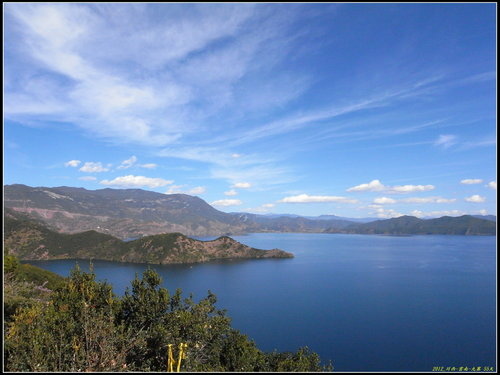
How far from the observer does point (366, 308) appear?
9138 centimetres

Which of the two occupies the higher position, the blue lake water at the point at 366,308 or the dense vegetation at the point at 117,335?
the dense vegetation at the point at 117,335

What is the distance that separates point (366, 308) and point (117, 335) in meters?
91.8

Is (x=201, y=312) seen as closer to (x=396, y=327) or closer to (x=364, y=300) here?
(x=396, y=327)

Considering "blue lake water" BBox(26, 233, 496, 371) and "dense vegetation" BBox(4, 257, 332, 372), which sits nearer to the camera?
"dense vegetation" BBox(4, 257, 332, 372)

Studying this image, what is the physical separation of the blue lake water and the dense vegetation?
2645cm

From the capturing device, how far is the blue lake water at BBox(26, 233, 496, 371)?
61094mm

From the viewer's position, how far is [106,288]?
67.5 ft

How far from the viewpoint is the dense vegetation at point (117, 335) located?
1319 centimetres

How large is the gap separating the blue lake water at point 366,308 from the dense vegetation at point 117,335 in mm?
26452

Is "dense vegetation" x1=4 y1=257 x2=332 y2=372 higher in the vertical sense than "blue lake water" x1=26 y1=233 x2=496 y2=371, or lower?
higher

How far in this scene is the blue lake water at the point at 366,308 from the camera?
61094mm

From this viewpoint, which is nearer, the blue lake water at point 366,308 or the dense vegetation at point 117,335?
the dense vegetation at point 117,335

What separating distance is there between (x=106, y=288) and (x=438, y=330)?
8061cm

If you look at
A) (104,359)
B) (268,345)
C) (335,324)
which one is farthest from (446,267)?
(104,359)
